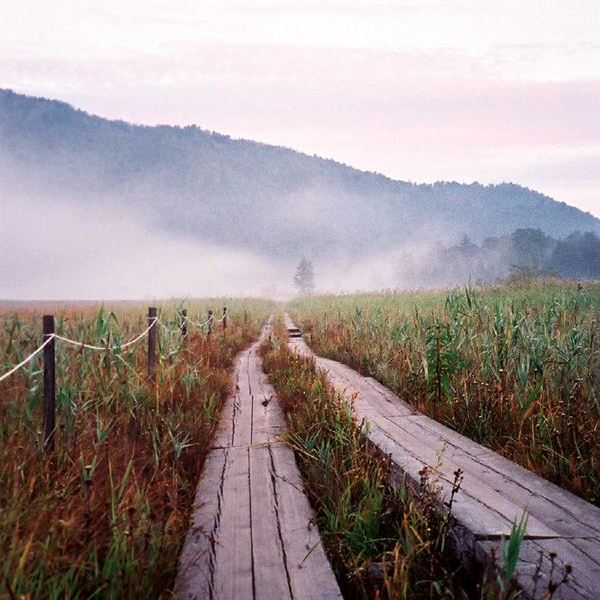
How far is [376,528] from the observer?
3.18 metres

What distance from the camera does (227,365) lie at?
32.3ft

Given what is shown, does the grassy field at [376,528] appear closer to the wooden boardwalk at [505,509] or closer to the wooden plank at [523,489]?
the wooden boardwalk at [505,509]

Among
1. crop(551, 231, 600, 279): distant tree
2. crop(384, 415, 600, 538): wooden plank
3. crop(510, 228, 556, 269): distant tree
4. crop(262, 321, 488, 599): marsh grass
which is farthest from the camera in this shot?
crop(510, 228, 556, 269): distant tree

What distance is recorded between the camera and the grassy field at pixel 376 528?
2490mm

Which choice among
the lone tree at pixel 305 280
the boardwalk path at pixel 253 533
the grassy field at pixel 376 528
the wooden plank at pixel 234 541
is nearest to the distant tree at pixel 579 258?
the lone tree at pixel 305 280

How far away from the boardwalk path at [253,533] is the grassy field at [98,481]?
5.3 inches

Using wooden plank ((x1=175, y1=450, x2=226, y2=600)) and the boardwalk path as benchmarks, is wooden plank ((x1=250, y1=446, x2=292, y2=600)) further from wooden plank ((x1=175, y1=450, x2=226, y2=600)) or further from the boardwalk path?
wooden plank ((x1=175, y1=450, x2=226, y2=600))

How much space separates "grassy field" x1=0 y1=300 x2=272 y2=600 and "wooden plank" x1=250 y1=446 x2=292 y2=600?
16.3 inches

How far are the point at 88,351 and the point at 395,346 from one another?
4.91 m

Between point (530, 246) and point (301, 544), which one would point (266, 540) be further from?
point (530, 246)

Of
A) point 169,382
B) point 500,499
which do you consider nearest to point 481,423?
point 500,499

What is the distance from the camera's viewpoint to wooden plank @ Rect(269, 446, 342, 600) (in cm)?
247

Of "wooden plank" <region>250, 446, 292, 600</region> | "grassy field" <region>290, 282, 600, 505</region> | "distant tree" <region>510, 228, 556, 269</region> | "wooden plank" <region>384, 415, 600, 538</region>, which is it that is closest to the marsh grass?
"wooden plank" <region>250, 446, 292, 600</region>

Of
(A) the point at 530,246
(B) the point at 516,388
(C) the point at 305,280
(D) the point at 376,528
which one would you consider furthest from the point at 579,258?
(D) the point at 376,528
